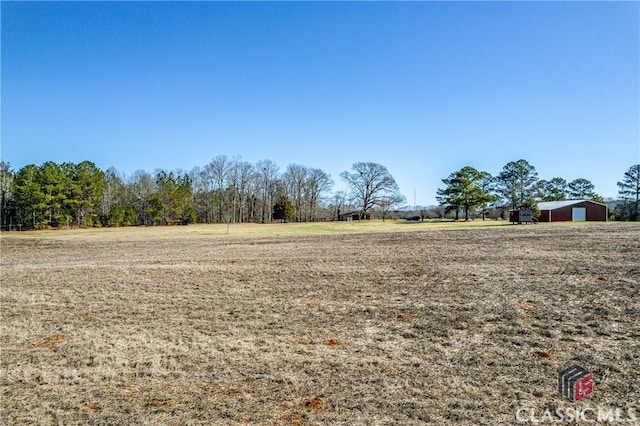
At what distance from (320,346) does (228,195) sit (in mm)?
73785

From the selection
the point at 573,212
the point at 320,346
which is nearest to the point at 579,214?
the point at 573,212

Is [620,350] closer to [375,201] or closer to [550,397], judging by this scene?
[550,397]

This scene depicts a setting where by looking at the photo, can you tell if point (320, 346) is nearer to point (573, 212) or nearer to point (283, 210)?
point (573, 212)

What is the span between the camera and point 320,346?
491cm

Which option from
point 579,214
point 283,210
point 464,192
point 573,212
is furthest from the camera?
point 283,210

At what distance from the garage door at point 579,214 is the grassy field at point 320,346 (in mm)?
42105

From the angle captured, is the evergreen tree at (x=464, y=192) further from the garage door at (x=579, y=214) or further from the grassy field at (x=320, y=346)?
the grassy field at (x=320, y=346)

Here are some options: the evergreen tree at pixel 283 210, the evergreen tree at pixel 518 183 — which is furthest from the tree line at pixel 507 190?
the evergreen tree at pixel 283 210

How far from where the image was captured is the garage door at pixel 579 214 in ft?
146

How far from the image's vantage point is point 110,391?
3.84 meters

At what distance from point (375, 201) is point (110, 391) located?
67.6m

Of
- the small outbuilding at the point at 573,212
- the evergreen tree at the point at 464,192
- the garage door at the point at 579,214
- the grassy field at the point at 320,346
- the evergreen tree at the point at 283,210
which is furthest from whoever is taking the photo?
the evergreen tree at the point at 283,210

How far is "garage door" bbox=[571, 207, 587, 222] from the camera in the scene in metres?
44.5

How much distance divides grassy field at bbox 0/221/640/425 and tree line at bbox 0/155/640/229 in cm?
4128
